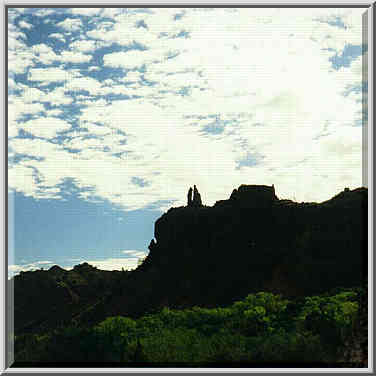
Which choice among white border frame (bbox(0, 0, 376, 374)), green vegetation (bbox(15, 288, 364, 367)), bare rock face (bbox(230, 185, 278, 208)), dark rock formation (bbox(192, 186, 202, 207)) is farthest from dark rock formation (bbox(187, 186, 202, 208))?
white border frame (bbox(0, 0, 376, 374))

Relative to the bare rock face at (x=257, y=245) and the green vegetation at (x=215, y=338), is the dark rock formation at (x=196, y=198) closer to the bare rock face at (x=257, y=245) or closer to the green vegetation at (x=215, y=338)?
the bare rock face at (x=257, y=245)

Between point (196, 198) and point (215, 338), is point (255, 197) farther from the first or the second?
point (215, 338)

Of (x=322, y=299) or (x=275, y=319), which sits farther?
(x=322, y=299)

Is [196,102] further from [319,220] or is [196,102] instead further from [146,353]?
[319,220]

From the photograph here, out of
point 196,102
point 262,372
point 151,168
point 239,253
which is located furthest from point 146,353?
point 239,253

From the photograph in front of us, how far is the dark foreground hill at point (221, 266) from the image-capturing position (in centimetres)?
1089

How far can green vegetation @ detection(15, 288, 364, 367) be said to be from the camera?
7.46 metres

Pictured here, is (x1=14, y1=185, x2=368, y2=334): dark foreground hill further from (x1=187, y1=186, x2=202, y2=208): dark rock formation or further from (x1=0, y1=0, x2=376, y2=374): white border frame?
(x1=0, y1=0, x2=376, y2=374): white border frame

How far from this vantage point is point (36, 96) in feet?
29.2

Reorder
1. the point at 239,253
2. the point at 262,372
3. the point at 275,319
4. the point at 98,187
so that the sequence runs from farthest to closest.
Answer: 1. the point at 239,253
2. the point at 98,187
3. the point at 275,319
4. the point at 262,372

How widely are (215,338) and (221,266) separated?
6.31m

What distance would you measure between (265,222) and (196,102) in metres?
7.03

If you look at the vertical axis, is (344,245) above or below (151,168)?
below

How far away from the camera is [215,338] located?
26.0 feet
